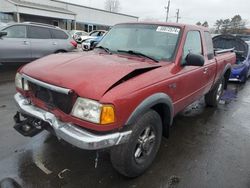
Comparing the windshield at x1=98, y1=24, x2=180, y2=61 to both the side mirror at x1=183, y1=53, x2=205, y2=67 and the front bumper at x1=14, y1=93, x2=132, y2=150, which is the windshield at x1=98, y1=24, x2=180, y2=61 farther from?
the front bumper at x1=14, y1=93, x2=132, y2=150

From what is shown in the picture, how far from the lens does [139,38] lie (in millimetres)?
3627

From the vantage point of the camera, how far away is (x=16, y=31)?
8.14 metres

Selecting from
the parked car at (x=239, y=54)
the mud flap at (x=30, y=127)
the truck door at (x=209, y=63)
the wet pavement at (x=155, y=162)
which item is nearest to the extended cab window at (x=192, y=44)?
the truck door at (x=209, y=63)

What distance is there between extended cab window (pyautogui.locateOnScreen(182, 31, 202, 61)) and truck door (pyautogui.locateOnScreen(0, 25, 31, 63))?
6498 mm

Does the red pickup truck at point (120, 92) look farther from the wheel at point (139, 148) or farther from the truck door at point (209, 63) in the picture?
the truck door at point (209, 63)

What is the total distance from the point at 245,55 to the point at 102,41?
7.43m

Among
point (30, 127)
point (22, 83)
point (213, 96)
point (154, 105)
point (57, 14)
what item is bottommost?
point (213, 96)

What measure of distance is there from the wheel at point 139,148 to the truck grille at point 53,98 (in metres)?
0.68

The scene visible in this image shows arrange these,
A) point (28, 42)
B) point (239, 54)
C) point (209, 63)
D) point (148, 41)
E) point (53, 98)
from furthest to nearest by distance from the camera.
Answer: point (239, 54)
point (28, 42)
point (209, 63)
point (148, 41)
point (53, 98)

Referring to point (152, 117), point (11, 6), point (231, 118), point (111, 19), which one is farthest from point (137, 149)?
point (111, 19)

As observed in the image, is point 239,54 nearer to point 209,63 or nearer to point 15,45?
point 209,63

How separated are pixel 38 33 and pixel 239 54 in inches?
306

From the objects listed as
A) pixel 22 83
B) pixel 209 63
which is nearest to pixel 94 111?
pixel 22 83

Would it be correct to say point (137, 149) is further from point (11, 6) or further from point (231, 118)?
point (11, 6)
